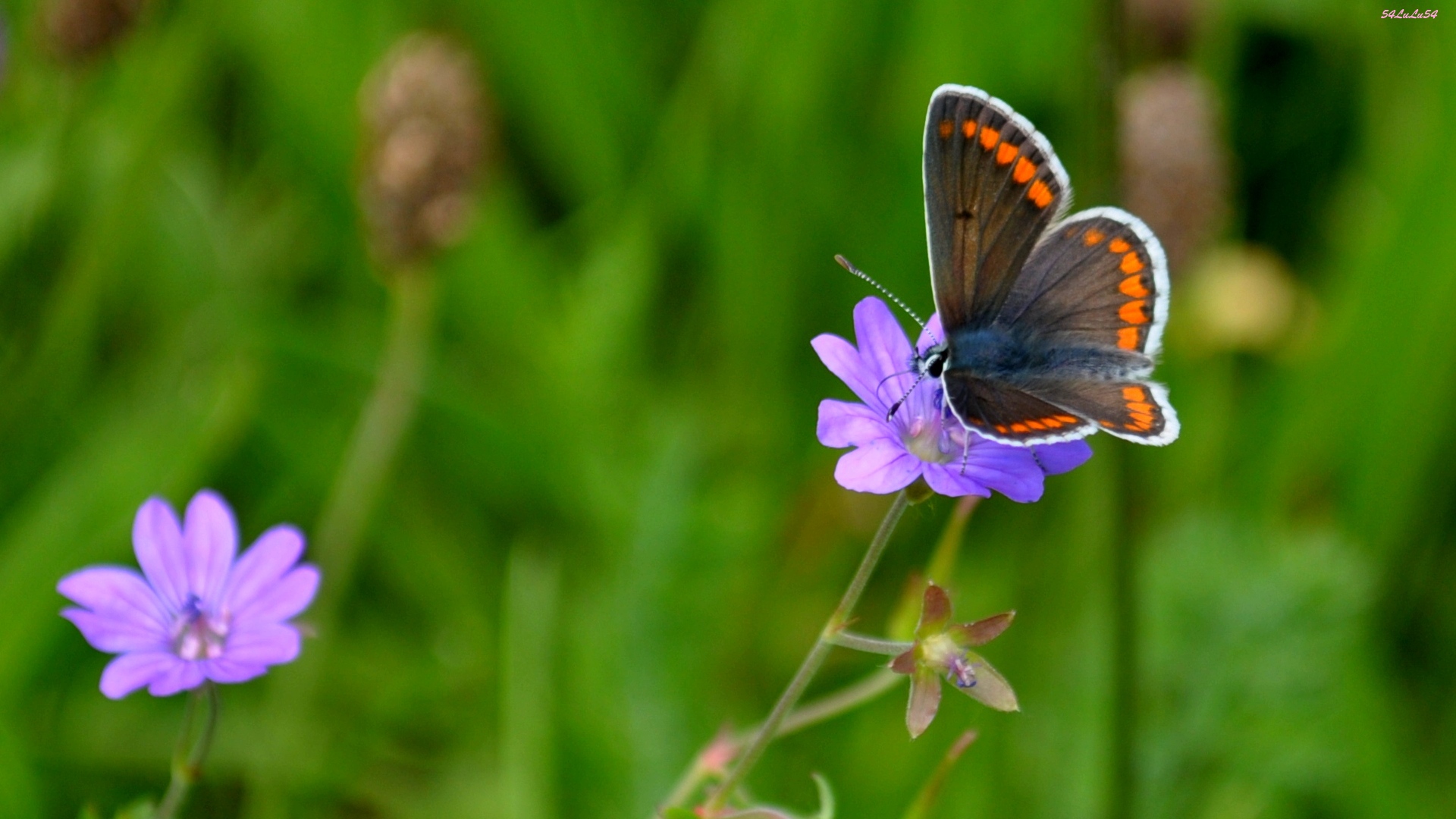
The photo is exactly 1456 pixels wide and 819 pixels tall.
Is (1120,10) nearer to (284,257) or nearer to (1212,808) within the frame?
(1212,808)

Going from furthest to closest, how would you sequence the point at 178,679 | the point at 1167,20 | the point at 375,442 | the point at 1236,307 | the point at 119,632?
the point at 1236,307, the point at 1167,20, the point at 375,442, the point at 119,632, the point at 178,679

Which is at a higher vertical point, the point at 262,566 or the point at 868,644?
the point at 262,566

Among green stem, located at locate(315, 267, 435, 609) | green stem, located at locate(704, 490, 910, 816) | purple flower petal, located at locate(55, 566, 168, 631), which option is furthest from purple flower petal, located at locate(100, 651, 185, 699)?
green stem, located at locate(315, 267, 435, 609)

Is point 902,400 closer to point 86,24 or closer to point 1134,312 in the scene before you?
point 1134,312

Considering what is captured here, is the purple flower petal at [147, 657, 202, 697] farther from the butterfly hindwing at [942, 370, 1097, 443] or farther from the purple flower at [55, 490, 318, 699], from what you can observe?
the butterfly hindwing at [942, 370, 1097, 443]

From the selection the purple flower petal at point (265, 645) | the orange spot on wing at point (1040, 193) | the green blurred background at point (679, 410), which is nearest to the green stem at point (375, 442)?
the green blurred background at point (679, 410)

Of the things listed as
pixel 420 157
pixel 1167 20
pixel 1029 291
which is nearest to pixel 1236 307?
pixel 1167 20
